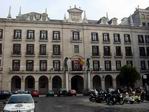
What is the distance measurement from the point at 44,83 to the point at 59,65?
5279mm

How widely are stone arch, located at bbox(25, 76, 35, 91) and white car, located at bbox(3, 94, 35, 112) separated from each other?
3372cm

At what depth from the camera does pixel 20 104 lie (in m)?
12.6

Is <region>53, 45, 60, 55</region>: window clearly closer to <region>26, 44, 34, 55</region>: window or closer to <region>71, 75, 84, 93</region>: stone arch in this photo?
<region>26, 44, 34, 55</region>: window

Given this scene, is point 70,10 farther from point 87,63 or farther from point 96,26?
point 87,63

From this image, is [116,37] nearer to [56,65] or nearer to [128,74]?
[128,74]

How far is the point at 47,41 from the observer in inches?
1918

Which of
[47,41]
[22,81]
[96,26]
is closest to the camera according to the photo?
[22,81]

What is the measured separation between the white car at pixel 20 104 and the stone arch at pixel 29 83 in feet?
111

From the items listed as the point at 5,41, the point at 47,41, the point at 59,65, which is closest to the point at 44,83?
the point at 59,65

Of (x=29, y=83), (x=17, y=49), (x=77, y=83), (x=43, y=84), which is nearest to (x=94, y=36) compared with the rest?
(x=77, y=83)

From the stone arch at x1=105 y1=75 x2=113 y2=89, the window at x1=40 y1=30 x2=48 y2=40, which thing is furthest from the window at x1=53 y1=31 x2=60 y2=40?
the stone arch at x1=105 y1=75 x2=113 y2=89

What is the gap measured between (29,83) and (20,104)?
35984 millimetres

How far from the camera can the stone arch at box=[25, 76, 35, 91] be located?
47219mm

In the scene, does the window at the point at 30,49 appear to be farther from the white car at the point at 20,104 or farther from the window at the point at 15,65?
the white car at the point at 20,104
